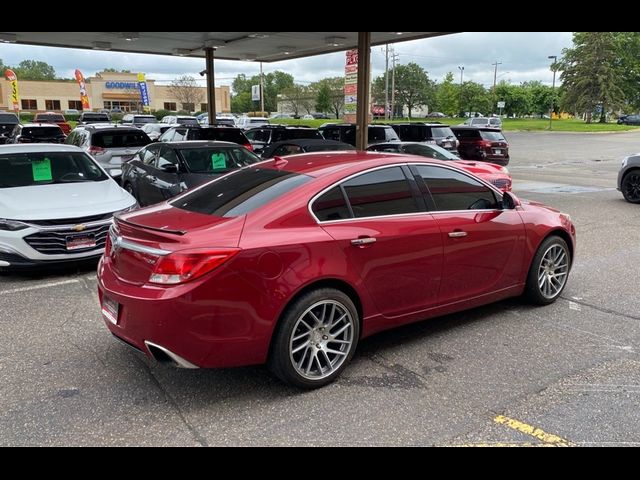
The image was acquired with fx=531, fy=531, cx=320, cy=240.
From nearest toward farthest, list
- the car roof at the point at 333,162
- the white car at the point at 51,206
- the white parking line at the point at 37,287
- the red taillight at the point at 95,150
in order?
1. the car roof at the point at 333,162
2. the white parking line at the point at 37,287
3. the white car at the point at 51,206
4. the red taillight at the point at 95,150

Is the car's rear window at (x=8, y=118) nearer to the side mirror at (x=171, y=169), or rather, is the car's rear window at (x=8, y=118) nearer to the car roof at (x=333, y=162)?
the side mirror at (x=171, y=169)

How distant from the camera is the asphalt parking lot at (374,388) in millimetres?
3217

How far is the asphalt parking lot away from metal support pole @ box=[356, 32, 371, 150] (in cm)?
934

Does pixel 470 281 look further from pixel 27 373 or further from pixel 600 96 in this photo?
pixel 600 96

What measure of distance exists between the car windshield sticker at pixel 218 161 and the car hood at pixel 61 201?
221 centimetres

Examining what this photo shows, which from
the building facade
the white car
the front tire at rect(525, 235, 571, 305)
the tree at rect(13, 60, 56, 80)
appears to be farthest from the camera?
the tree at rect(13, 60, 56, 80)

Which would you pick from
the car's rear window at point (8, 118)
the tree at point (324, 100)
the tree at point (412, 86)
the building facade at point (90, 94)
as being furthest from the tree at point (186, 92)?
the car's rear window at point (8, 118)

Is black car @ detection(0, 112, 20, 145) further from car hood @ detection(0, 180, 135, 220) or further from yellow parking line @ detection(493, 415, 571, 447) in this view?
yellow parking line @ detection(493, 415, 571, 447)

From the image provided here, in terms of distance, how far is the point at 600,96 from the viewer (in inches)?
2869

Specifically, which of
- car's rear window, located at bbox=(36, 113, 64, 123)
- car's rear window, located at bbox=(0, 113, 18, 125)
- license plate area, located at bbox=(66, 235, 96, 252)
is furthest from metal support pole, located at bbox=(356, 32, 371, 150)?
car's rear window, located at bbox=(36, 113, 64, 123)

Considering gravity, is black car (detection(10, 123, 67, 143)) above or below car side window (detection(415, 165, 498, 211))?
above

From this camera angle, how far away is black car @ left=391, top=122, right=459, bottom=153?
17547mm
